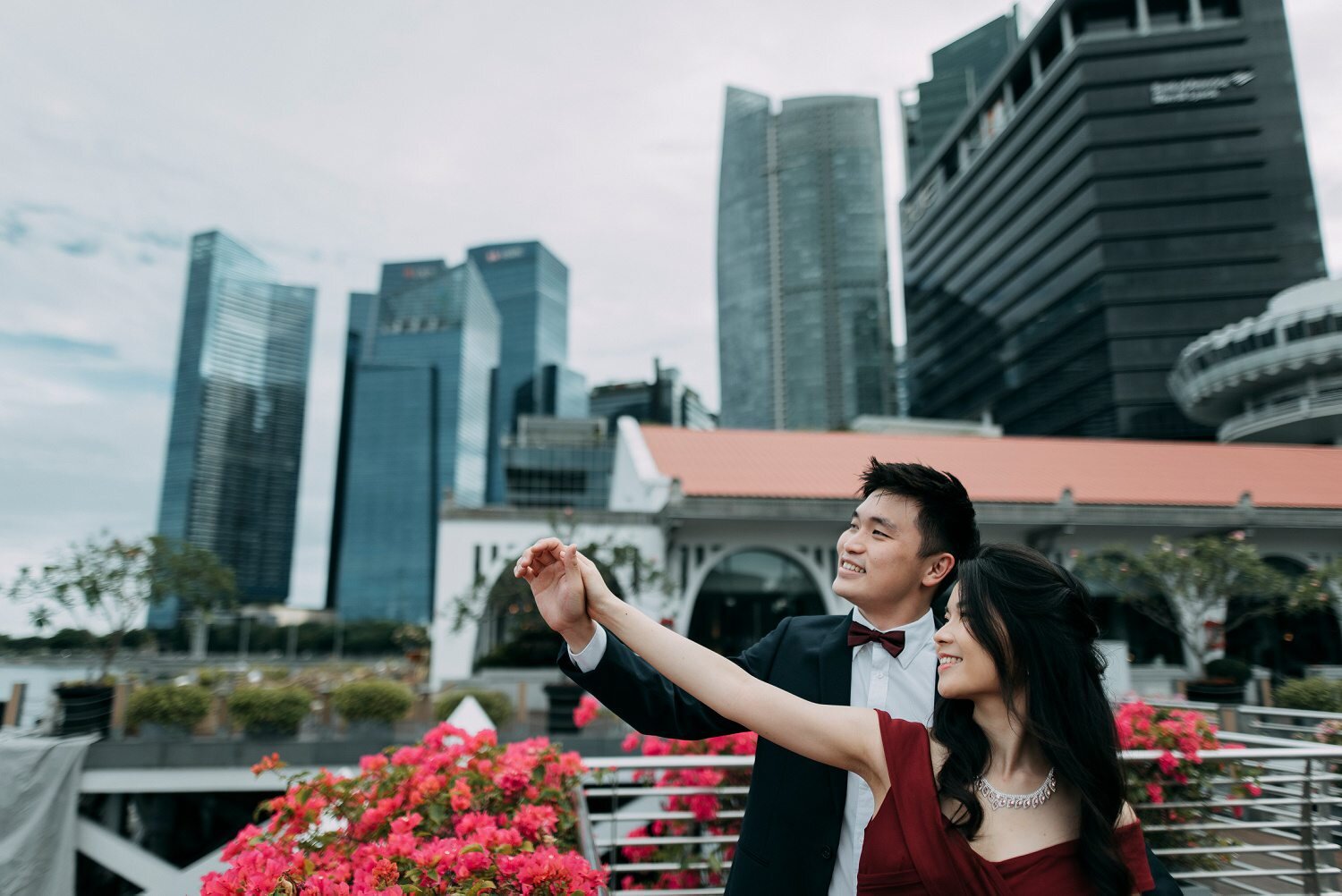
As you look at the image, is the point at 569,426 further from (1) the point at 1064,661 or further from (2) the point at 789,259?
(2) the point at 789,259

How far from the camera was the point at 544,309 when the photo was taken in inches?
5935

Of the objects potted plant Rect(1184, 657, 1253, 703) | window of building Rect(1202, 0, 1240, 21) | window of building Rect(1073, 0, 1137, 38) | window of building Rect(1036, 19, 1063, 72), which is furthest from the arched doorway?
window of building Rect(1202, 0, 1240, 21)

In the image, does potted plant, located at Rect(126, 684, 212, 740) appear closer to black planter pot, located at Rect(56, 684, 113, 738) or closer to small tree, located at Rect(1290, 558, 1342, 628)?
black planter pot, located at Rect(56, 684, 113, 738)

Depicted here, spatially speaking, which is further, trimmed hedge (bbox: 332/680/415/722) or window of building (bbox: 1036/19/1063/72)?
window of building (bbox: 1036/19/1063/72)

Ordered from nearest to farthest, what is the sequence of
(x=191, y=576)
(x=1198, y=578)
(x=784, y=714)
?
(x=784, y=714) < (x=1198, y=578) < (x=191, y=576)

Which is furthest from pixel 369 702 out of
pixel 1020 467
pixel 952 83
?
pixel 952 83

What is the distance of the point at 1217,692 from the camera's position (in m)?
10.8

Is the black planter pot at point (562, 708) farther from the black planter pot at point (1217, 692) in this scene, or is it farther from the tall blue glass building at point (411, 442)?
the tall blue glass building at point (411, 442)

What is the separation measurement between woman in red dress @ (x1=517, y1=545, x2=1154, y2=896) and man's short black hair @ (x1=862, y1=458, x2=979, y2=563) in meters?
0.36

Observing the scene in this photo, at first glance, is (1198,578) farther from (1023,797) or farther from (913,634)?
(1023,797)

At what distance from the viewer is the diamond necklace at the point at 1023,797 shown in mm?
1381

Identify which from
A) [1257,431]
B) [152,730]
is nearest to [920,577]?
[152,730]

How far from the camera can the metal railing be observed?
10.8 ft

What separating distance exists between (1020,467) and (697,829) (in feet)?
52.7
